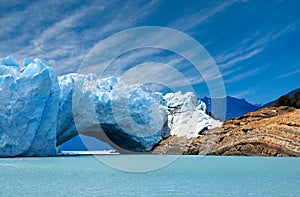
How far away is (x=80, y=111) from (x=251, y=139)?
701 inches

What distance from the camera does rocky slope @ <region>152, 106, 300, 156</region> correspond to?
33750mm

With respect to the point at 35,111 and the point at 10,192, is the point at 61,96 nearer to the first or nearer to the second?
the point at 35,111

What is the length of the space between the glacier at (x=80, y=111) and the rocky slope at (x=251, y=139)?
1.99 meters

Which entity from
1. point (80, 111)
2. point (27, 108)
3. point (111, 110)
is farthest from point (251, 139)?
point (27, 108)

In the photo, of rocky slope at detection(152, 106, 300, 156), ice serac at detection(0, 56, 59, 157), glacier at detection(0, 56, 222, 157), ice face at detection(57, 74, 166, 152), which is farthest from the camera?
ice face at detection(57, 74, 166, 152)

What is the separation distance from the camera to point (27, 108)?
31.5m

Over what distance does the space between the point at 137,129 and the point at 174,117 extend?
302 inches

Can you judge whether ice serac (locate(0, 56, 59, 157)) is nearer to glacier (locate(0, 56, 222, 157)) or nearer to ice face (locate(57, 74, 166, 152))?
glacier (locate(0, 56, 222, 157))

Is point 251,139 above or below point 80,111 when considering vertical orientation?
below

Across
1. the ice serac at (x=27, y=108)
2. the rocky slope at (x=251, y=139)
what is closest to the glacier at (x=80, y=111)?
the ice serac at (x=27, y=108)

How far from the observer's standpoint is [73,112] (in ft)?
122

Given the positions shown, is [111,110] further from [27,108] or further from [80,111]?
[27,108]

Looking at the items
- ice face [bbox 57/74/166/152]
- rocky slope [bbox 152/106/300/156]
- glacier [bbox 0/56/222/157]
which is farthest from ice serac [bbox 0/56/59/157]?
rocky slope [bbox 152/106/300/156]

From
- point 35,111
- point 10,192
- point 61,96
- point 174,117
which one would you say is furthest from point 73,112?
point 10,192
